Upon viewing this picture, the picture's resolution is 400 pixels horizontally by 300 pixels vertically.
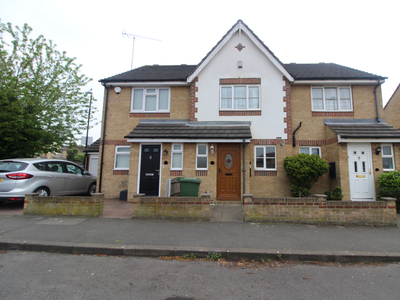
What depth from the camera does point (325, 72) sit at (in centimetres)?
1129

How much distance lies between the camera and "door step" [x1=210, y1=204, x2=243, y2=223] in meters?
6.57

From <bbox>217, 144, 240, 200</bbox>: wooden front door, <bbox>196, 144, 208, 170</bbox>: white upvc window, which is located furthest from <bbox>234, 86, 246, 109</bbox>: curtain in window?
<bbox>196, 144, 208, 170</bbox>: white upvc window

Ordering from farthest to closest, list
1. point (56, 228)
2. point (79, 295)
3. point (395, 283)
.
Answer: point (56, 228) → point (395, 283) → point (79, 295)

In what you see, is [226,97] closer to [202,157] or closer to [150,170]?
[202,157]

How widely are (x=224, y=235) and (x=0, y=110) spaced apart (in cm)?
1099

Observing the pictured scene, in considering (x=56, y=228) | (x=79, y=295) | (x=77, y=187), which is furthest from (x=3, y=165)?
(x=79, y=295)

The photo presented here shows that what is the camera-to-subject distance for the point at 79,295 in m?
2.97

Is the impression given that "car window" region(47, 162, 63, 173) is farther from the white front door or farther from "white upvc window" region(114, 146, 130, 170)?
the white front door

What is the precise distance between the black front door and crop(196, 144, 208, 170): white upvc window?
1.75 m

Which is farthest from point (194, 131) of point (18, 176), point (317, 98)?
point (18, 176)

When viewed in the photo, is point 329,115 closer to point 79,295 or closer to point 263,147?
point 263,147

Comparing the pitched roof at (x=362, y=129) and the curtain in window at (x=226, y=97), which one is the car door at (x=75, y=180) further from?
the pitched roof at (x=362, y=129)

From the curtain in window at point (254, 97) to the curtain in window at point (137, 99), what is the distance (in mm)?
5509

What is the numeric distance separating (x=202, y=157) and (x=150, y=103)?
4.14 m
